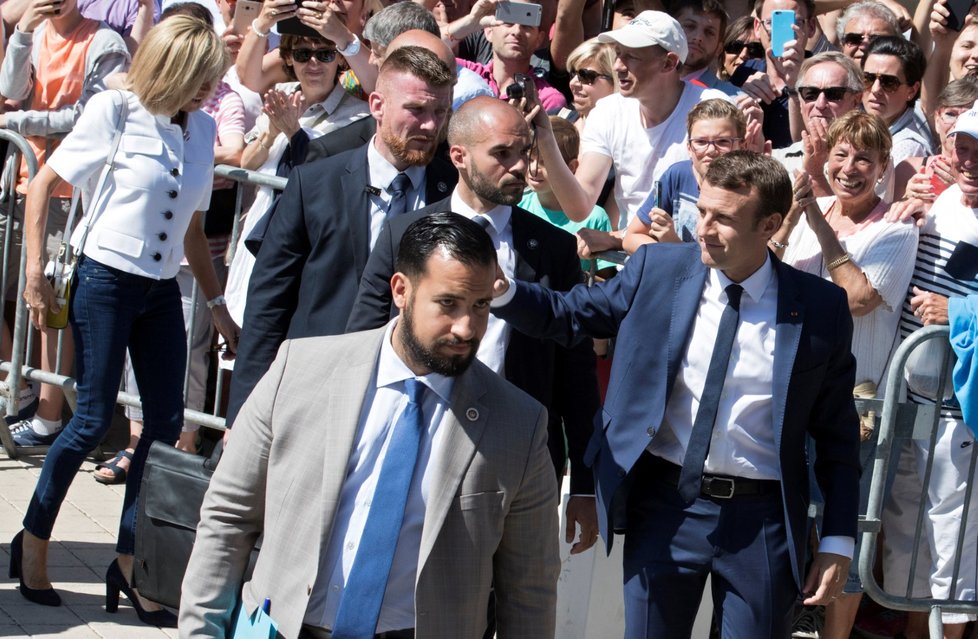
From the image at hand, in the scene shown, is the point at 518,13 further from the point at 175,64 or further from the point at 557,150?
the point at 175,64

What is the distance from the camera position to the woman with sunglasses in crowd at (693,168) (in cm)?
591

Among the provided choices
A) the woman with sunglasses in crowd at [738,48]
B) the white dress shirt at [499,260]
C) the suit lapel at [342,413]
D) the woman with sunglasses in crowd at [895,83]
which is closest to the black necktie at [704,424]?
the white dress shirt at [499,260]

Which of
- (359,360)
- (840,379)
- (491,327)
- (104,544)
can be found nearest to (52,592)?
(104,544)

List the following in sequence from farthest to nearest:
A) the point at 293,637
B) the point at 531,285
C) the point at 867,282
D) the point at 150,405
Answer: the point at 150,405, the point at 867,282, the point at 531,285, the point at 293,637

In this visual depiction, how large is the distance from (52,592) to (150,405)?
90cm

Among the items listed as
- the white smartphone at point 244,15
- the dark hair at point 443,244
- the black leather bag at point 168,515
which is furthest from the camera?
the white smartphone at point 244,15

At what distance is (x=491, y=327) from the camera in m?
4.72

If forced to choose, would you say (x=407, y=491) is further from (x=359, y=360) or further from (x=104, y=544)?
(x=104, y=544)

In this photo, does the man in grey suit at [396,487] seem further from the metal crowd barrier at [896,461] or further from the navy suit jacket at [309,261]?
the metal crowd barrier at [896,461]

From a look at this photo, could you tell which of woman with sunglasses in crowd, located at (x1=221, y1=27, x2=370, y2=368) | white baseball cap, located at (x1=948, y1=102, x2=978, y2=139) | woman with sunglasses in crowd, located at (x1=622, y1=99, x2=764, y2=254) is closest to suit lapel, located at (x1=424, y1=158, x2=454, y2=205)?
woman with sunglasses in crowd, located at (x1=622, y1=99, x2=764, y2=254)

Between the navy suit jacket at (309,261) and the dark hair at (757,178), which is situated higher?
the dark hair at (757,178)

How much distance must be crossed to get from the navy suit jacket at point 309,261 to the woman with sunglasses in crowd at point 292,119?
4.11 ft

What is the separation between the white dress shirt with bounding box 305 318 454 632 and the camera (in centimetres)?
358

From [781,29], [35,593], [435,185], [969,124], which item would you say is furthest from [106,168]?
[781,29]
